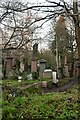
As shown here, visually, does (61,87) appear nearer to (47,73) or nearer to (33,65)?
(47,73)

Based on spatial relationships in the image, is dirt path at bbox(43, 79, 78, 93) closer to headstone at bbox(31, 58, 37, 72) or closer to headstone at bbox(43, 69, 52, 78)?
headstone at bbox(43, 69, 52, 78)

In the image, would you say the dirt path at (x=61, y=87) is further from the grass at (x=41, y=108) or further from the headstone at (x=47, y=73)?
the grass at (x=41, y=108)

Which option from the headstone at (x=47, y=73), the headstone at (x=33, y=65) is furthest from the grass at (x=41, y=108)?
the headstone at (x=47, y=73)

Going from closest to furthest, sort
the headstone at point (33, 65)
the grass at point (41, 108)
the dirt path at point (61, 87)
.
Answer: the grass at point (41, 108) → the headstone at point (33, 65) → the dirt path at point (61, 87)

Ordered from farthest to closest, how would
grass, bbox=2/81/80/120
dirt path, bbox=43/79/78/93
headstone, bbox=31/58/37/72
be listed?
dirt path, bbox=43/79/78/93 → headstone, bbox=31/58/37/72 → grass, bbox=2/81/80/120

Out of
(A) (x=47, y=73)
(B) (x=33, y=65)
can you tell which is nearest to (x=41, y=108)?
(B) (x=33, y=65)

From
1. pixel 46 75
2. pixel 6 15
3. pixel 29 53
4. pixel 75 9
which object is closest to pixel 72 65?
pixel 46 75

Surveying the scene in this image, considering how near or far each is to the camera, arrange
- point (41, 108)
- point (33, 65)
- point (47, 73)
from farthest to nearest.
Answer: point (47, 73) < point (33, 65) < point (41, 108)

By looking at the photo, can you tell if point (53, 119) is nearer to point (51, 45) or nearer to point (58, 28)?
point (51, 45)

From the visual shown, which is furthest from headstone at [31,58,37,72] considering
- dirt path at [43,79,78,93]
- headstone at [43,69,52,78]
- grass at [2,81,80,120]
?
grass at [2,81,80,120]

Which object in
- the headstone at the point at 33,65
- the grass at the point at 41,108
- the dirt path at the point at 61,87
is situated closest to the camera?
the grass at the point at 41,108

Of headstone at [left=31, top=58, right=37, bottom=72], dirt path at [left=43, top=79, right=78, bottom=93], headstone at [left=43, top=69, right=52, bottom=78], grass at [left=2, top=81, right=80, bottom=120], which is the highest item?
headstone at [left=31, top=58, right=37, bottom=72]

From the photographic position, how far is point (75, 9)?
2381 millimetres

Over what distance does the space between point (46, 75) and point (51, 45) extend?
0.88 meters
